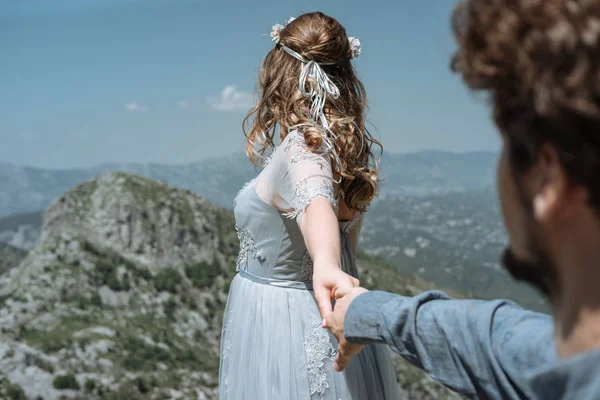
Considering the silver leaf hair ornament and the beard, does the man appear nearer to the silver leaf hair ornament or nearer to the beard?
the beard

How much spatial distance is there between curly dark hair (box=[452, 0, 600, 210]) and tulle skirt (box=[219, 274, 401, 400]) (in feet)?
6.36

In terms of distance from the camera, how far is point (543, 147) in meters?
0.96

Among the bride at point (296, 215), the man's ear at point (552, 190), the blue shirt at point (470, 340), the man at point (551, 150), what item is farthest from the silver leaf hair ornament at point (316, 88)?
the man's ear at point (552, 190)

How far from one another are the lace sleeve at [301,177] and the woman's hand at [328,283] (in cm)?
39

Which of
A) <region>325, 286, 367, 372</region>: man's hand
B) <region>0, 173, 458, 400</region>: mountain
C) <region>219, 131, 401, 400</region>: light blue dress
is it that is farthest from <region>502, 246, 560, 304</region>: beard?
<region>0, 173, 458, 400</region>: mountain

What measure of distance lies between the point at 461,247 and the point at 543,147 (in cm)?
20296

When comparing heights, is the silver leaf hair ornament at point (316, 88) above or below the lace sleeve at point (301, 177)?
above

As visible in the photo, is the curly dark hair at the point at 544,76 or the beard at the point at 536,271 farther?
the beard at the point at 536,271

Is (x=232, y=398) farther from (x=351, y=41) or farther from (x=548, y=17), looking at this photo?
(x=548, y=17)

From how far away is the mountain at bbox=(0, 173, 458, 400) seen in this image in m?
16.4

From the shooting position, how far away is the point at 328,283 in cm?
208

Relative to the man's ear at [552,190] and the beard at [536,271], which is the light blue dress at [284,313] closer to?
the beard at [536,271]

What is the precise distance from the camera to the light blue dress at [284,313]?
2.76m

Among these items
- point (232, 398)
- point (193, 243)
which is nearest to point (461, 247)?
point (193, 243)
